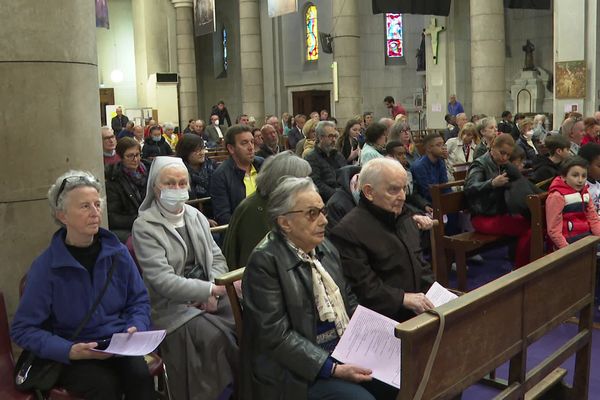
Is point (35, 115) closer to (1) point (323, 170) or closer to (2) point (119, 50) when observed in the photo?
(1) point (323, 170)

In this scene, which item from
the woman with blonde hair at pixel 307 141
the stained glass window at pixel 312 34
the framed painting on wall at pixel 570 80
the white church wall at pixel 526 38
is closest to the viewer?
the woman with blonde hair at pixel 307 141

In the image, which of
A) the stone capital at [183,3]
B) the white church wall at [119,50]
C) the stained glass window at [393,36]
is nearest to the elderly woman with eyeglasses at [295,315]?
the stone capital at [183,3]

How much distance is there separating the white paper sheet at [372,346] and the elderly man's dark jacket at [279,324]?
104 mm

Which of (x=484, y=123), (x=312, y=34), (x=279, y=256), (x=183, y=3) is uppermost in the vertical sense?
(x=183, y=3)

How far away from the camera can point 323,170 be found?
7586 millimetres

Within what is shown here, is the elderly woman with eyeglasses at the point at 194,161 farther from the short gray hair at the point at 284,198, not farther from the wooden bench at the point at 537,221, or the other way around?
the short gray hair at the point at 284,198

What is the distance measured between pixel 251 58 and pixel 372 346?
69.4 ft

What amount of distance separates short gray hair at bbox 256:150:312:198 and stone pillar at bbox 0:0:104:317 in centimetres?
120

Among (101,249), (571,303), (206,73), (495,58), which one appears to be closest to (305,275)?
(101,249)

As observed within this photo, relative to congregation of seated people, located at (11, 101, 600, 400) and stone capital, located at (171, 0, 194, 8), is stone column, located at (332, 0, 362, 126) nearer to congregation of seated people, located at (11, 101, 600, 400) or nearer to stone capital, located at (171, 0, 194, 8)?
stone capital, located at (171, 0, 194, 8)

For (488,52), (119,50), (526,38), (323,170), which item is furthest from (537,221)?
(119,50)

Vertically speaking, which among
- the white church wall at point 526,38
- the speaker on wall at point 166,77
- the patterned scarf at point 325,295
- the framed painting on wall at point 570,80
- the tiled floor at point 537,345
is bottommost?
the tiled floor at point 537,345

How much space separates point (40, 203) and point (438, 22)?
19.4 meters

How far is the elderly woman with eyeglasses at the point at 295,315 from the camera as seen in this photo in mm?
2996
